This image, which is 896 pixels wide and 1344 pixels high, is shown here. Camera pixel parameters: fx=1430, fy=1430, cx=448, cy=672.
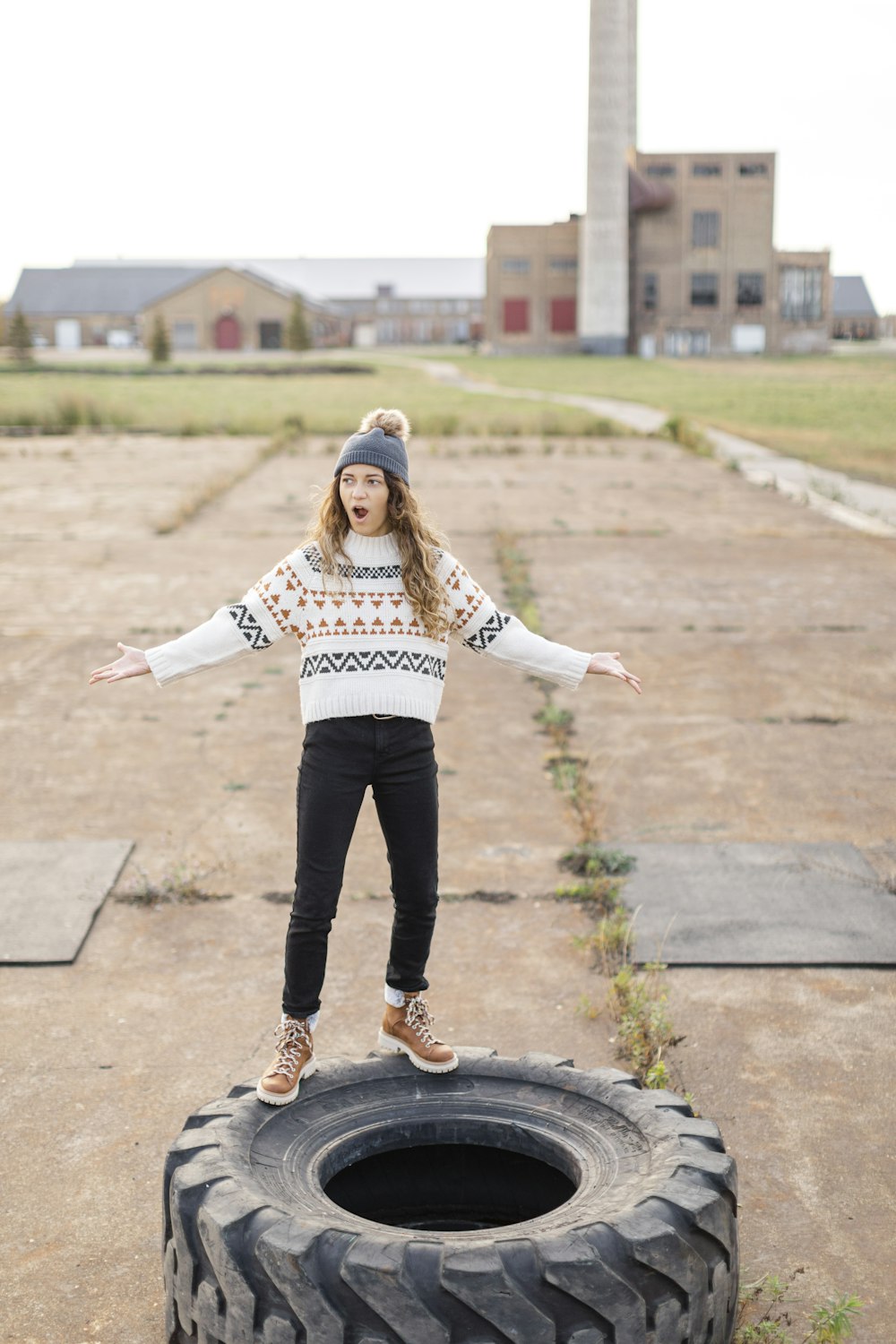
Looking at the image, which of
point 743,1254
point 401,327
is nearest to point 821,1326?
point 743,1254

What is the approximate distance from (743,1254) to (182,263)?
153020 millimetres

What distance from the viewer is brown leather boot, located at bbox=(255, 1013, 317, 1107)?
10.6 feet

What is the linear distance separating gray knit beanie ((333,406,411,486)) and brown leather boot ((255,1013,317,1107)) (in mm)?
1357

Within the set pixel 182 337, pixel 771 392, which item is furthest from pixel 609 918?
pixel 182 337

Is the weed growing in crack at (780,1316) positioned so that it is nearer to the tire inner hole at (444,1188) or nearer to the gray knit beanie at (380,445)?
the tire inner hole at (444,1188)

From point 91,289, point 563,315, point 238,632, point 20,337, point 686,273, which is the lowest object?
point 238,632

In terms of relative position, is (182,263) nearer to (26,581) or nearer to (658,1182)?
(26,581)

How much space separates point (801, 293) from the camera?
88.9m

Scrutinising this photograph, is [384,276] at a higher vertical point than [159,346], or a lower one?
higher

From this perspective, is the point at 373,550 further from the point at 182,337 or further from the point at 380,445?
the point at 182,337

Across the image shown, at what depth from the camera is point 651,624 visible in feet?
33.9

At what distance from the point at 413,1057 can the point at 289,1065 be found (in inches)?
12.7

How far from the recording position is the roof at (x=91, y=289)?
115 m

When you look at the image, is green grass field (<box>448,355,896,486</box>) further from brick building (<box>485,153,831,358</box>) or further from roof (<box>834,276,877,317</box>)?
roof (<box>834,276,877,317</box>)
